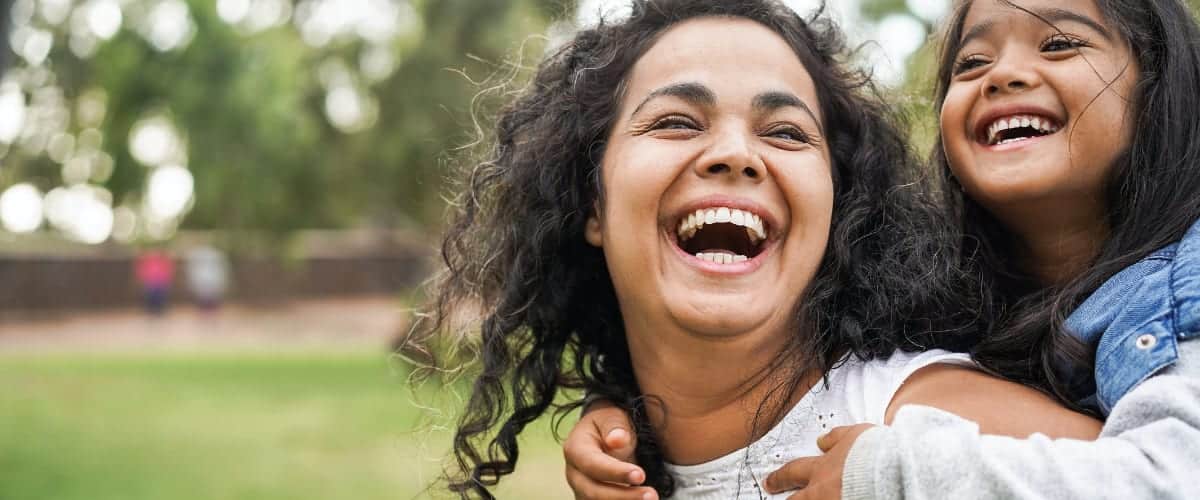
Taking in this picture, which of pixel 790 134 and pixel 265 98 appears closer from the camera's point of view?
pixel 790 134

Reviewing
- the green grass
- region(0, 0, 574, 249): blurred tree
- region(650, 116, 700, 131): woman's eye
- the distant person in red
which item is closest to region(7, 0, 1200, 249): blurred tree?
region(0, 0, 574, 249): blurred tree

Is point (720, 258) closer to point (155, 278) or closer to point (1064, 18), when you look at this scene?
point (1064, 18)

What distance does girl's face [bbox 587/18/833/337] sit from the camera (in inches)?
85.7

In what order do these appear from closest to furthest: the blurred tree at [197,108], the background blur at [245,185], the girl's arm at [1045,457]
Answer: the girl's arm at [1045,457] → the background blur at [245,185] → the blurred tree at [197,108]

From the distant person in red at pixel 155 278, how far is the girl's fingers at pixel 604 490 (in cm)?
2219

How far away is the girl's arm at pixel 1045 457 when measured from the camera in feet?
5.17

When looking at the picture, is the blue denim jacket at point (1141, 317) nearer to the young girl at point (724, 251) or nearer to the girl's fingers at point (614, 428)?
the young girl at point (724, 251)

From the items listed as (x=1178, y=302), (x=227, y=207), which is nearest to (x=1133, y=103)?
(x=1178, y=302)

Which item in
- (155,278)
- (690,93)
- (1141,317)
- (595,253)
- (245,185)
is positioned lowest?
(1141,317)

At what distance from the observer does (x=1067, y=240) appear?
7.49ft

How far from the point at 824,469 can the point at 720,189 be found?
602 millimetres

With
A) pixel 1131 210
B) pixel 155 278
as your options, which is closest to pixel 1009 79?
pixel 1131 210

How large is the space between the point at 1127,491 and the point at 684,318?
2.74ft

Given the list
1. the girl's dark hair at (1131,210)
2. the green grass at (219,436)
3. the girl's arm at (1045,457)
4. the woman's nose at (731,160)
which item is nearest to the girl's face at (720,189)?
the woman's nose at (731,160)
